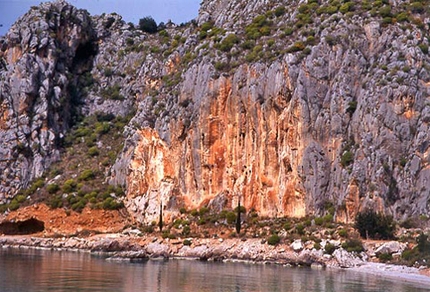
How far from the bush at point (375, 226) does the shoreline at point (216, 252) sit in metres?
2.89

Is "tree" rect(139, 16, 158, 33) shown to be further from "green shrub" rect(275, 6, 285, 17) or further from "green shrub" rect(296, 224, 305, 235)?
"green shrub" rect(296, 224, 305, 235)

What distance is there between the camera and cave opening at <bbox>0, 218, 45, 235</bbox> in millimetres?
80812

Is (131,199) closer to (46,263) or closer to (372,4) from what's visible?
(46,263)

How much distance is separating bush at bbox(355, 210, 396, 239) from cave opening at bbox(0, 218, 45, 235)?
125 ft

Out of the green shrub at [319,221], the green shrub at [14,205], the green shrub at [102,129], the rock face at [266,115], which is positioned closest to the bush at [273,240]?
the green shrub at [319,221]

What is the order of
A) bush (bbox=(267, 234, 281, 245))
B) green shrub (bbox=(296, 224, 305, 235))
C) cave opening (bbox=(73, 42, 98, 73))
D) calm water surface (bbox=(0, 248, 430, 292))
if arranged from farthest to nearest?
cave opening (bbox=(73, 42, 98, 73)), green shrub (bbox=(296, 224, 305, 235)), bush (bbox=(267, 234, 281, 245)), calm water surface (bbox=(0, 248, 430, 292))

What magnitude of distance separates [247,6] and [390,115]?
33087mm

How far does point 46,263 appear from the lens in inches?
2109

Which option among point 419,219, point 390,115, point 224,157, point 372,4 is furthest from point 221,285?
point 372,4

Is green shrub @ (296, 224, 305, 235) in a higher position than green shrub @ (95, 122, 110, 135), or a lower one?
lower

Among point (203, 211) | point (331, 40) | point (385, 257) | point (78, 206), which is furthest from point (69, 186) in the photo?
point (385, 257)

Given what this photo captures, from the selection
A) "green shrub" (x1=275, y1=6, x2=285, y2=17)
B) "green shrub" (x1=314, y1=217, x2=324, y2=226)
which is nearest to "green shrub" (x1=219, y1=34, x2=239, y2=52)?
"green shrub" (x1=275, y1=6, x2=285, y2=17)

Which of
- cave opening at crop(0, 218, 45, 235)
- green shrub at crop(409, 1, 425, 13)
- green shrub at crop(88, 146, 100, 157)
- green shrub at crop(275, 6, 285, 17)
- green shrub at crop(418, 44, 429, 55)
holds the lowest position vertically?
cave opening at crop(0, 218, 45, 235)

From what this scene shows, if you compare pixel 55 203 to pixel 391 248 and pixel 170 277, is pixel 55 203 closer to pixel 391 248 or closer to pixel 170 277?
pixel 170 277
